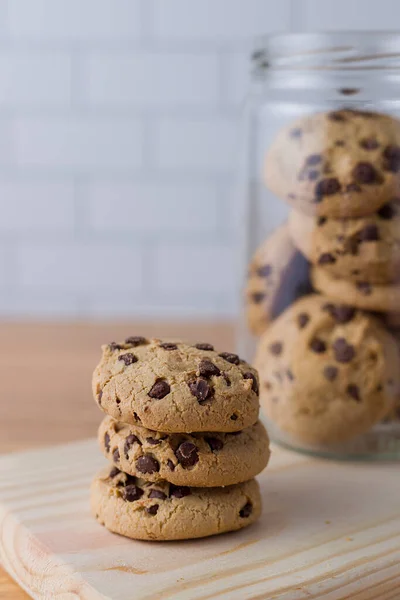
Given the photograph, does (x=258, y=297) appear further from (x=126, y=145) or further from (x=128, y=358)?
(x=126, y=145)

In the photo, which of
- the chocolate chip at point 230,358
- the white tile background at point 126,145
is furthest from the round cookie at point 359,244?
the white tile background at point 126,145

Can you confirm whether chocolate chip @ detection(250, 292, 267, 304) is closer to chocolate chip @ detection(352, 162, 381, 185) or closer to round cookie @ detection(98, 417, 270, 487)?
chocolate chip @ detection(352, 162, 381, 185)

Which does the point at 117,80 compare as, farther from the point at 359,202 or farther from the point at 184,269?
the point at 359,202

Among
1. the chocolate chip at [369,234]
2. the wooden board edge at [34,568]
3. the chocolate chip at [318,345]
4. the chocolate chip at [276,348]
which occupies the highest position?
the chocolate chip at [369,234]

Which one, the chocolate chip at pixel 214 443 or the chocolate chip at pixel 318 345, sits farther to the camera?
the chocolate chip at pixel 318 345

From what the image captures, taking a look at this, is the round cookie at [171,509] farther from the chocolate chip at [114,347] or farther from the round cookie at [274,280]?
the round cookie at [274,280]

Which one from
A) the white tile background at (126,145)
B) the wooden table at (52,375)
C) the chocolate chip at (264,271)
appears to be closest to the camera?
the chocolate chip at (264,271)

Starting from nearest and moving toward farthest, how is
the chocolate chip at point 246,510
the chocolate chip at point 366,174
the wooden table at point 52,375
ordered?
1. the chocolate chip at point 246,510
2. the chocolate chip at point 366,174
3. the wooden table at point 52,375

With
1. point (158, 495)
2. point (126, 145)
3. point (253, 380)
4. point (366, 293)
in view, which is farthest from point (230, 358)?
point (126, 145)
